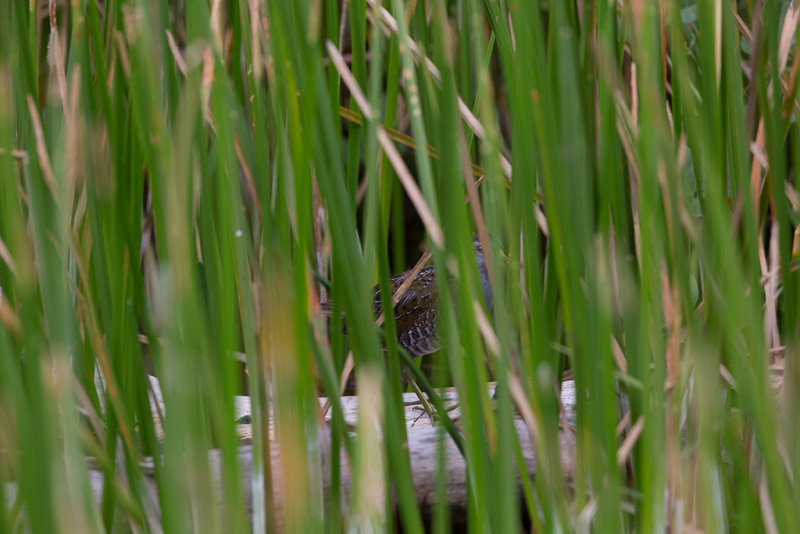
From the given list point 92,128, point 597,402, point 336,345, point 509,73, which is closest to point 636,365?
point 597,402

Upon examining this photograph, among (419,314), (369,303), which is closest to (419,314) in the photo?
(419,314)

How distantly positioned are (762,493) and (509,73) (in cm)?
40

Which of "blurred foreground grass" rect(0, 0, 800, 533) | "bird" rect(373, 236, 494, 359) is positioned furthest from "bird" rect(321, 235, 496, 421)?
"blurred foreground grass" rect(0, 0, 800, 533)

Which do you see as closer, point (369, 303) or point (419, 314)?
point (369, 303)

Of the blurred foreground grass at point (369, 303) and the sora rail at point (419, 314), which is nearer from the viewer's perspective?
the blurred foreground grass at point (369, 303)

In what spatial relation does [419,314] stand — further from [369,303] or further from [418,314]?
[369,303]

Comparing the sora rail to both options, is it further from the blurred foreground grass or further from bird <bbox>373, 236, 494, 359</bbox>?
the blurred foreground grass

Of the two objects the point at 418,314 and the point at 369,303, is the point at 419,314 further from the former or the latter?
the point at 369,303

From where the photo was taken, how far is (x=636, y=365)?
2.25 feet

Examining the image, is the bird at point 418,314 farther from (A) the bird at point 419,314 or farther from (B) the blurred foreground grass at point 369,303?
(B) the blurred foreground grass at point 369,303

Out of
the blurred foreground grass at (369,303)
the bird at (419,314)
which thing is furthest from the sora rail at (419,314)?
the blurred foreground grass at (369,303)

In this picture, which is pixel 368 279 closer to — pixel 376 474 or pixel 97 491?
pixel 376 474

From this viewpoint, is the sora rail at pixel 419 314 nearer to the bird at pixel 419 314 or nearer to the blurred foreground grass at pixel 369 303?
the bird at pixel 419 314

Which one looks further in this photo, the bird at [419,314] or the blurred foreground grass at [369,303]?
the bird at [419,314]
